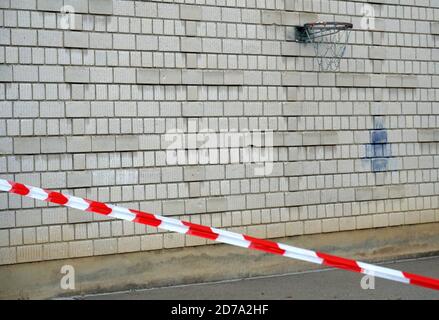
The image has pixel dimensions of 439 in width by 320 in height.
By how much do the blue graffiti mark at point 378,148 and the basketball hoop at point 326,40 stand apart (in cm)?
102

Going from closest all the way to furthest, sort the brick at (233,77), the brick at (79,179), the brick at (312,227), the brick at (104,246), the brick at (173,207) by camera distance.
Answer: the brick at (79,179) < the brick at (104,246) < the brick at (173,207) < the brick at (233,77) < the brick at (312,227)

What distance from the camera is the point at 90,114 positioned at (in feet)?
28.1

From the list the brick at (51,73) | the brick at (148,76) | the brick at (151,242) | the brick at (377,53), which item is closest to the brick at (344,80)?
the brick at (377,53)

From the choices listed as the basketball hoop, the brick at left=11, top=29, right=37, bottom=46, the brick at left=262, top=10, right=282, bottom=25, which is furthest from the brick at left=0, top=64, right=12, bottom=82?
the basketball hoop

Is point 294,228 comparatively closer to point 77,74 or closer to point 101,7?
point 77,74

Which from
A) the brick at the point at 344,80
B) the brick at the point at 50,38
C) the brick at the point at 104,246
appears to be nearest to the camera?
the brick at the point at 50,38

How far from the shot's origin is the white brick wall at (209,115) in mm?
8281

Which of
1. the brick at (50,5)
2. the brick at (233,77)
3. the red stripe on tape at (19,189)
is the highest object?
the brick at (50,5)

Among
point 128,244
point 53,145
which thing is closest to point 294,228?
point 128,244

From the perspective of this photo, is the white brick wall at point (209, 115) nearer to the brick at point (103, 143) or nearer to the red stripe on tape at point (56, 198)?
the brick at point (103, 143)

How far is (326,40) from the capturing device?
10398mm

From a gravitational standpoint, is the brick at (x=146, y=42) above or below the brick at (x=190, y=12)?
below

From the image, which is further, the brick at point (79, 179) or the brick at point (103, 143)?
the brick at point (103, 143)

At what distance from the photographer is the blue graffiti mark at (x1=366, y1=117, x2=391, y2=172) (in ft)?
35.6
